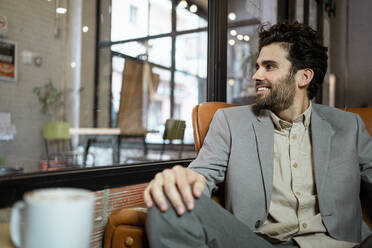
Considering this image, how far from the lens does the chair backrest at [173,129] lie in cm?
447

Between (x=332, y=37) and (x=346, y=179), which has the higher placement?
(x=332, y=37)

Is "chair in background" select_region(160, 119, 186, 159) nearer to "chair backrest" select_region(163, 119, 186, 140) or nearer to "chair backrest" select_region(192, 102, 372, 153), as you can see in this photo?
"chair backrest" select_region(163, 119, 186, 140)

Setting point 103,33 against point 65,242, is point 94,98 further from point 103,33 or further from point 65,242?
point 65,242

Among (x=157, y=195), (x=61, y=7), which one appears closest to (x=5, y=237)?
(x=157, y=195)

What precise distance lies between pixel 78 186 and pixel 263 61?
116cm

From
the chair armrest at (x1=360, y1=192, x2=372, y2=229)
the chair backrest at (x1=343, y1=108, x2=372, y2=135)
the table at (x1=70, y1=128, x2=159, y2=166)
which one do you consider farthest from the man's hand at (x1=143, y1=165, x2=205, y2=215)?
the table at (x1=70, y1=128, x2=159, y2=166)

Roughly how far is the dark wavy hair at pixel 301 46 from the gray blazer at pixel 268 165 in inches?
14.1

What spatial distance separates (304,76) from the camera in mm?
1807

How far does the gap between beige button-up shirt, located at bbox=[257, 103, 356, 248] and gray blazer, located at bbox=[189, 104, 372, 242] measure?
0.05 m

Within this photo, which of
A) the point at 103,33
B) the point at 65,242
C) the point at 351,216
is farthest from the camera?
the point at 103,33

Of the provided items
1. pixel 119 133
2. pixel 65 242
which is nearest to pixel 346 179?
pixel 65 242

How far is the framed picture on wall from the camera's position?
1.94 meters

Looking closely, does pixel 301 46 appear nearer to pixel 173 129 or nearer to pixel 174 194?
pixel 174 194

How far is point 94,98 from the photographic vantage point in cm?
434
